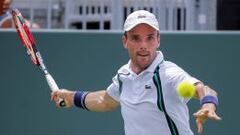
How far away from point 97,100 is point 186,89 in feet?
4.24

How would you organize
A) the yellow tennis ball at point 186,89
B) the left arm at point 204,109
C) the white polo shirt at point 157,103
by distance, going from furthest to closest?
1. the white polo shirt at point 157,103
2. the yellow tennis ball at point 186,89
3. the left arm at point 204,109

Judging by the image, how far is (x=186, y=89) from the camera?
418 centimetres

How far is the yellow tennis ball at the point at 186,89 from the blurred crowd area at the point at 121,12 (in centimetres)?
453

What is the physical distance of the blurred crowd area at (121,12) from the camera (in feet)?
29.1

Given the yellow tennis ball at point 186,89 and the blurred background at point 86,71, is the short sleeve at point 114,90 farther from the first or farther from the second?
the blurred background at point 86,71

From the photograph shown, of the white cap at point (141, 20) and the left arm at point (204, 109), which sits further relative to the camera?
the white cap at point (141, 20)

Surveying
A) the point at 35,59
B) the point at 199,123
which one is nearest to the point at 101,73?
the point at 35,59

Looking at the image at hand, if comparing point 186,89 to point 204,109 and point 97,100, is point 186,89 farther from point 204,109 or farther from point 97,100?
point 97,100

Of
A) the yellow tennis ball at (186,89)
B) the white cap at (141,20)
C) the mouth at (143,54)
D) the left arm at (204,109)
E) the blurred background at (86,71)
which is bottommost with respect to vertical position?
the blurred background at (86,71)

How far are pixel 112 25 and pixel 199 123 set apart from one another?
198 inches

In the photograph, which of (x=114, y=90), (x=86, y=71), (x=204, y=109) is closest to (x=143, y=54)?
(x=114, y=90)

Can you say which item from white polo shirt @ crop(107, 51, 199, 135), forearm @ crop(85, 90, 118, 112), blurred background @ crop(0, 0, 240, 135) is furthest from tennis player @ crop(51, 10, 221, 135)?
blurred background @ crop(0, 0, 240, 135)

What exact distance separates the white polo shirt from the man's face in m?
0.05

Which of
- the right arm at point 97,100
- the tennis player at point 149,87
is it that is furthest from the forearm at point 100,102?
the tennis player at point 149,87
